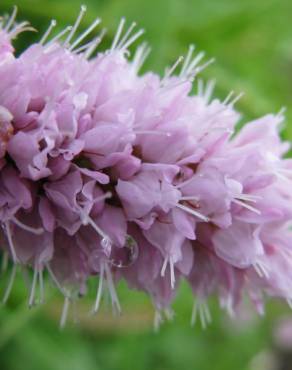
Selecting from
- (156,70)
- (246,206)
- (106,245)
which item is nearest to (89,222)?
(106,245)

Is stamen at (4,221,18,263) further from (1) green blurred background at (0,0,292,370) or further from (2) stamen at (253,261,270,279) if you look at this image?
(1) green blurred background at (0,0,292,370)

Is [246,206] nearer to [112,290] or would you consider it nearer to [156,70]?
[112,290]

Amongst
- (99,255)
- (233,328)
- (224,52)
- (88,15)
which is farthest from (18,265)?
(233,328)

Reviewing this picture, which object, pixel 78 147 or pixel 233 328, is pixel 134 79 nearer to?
pixel 78 147

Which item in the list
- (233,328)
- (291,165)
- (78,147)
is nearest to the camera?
(78,147)

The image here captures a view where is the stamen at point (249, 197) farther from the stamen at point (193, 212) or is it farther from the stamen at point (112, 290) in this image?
the stamen at point (112, 290)

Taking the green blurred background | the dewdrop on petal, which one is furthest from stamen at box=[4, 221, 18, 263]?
the green blurred background

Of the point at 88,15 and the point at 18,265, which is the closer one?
the point at 18,265

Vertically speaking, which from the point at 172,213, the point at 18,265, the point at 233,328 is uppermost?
the point at 172,213
